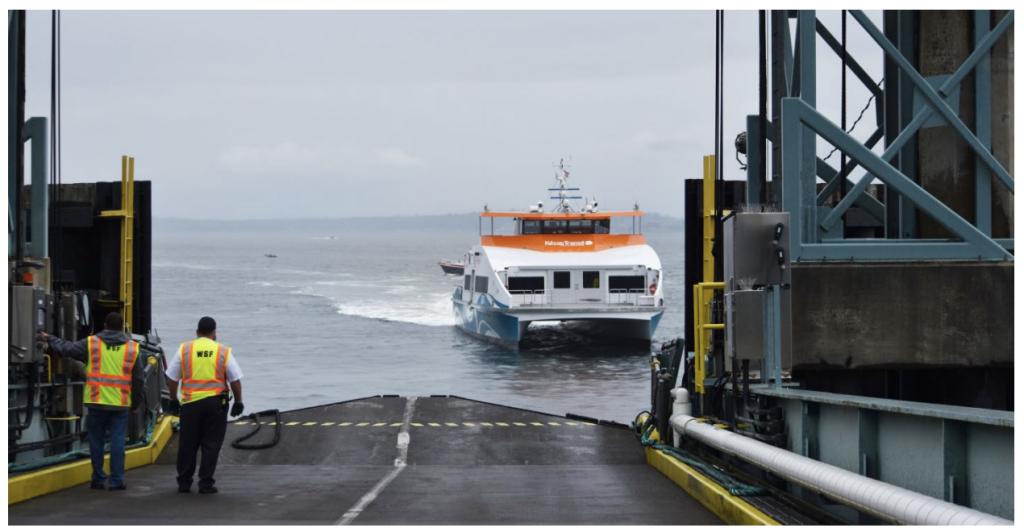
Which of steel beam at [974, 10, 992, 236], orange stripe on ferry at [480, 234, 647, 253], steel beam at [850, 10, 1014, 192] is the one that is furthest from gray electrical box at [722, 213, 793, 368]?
orange stripe on ferry at [480, 234, 647, 253]

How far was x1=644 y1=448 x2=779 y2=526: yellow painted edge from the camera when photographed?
702 cm

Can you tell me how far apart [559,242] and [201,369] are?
1309 inches

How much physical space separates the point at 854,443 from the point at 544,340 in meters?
38.0

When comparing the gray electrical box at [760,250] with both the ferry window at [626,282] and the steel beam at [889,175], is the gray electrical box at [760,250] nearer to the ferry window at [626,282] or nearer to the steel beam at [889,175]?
the steel beam at [889,175]

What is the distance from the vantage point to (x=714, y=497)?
7.94 metres

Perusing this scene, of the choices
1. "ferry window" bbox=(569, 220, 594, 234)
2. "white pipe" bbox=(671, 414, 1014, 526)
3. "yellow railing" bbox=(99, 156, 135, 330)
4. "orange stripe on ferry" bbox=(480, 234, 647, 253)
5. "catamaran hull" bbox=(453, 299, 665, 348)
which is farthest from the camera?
"ferry window" bbox=(569, 220, 594, 234)

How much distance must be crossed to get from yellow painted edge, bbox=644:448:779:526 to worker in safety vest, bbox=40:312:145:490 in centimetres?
430

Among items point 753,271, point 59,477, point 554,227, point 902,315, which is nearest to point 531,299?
point 554,227

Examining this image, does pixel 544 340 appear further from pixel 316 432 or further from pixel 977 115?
pixel 977 115

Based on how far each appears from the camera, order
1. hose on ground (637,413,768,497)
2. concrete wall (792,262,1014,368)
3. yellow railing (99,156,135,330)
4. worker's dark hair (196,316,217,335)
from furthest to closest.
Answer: yellow railing (99,156,135,330)
concrete wall (792,262,1014,368)
worker's dark hair (196,316,217,335)
hose on ground (637,413,768,497)

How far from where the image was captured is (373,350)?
43406 millimetres

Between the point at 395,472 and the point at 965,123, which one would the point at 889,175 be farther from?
the point at 395,472

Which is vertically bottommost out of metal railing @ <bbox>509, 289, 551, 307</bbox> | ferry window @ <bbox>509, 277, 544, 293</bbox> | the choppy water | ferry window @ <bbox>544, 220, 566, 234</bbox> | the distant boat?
the choppy water

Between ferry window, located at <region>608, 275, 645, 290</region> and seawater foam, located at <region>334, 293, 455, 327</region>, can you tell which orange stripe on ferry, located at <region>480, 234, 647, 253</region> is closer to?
ferry window, located at <region>608, 275, 645, 290</region>
